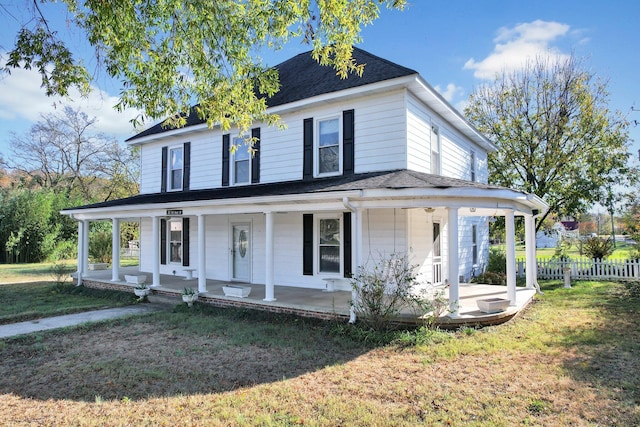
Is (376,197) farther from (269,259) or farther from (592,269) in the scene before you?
(592,269)

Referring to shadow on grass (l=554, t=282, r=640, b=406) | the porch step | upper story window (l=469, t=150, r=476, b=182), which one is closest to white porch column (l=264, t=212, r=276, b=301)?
the porch step

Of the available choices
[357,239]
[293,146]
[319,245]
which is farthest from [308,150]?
[357,239]

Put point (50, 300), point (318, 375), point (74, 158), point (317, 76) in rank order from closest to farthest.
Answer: point (318, 375)
point (317, 76)
point (50, 300)
point (74, 158)

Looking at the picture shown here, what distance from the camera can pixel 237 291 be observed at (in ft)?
32.6

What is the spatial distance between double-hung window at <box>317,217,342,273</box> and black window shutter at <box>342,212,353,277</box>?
0.27 metres

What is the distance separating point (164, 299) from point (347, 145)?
22.9 feet

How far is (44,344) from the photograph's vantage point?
24.2ft

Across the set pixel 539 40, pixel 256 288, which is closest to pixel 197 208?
pixel 256 288

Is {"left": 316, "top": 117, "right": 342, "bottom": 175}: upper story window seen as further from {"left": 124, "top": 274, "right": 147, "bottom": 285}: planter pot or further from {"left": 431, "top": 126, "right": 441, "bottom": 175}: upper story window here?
{"left": 124, "top": 274, "right": 147, "bottom": 285}: planter pot

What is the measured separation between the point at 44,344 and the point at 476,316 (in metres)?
8.47

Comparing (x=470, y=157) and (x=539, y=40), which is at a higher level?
(x=539, y=40)

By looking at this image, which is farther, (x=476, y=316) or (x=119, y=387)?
(x=476, y=316)

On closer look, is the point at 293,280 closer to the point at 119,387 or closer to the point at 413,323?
the point at 413,323

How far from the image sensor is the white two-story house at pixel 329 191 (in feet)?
28.1
